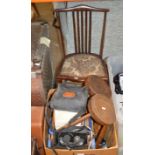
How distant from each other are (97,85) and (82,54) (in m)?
0.36

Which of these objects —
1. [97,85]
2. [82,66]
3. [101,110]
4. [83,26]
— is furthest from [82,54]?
[101,110]

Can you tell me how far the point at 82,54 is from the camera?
2.39 metres

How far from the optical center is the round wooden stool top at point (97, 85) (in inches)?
82.3

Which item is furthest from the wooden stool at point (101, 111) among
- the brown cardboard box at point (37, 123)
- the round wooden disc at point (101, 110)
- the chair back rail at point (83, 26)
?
the chair back rail at point (83, 26)

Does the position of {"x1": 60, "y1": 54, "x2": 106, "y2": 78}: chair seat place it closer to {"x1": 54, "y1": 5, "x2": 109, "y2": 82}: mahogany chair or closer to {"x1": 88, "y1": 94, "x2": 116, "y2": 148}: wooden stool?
{"x1": 54, "y1": 5, "x2": 109, "y2": 82}: mahogany chair

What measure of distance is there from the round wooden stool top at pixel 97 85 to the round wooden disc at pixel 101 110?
0.12 metres

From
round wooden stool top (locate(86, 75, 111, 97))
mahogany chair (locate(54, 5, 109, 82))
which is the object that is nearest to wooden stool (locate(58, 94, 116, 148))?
round wooden stool top (locate(86, 75, 111, 97))

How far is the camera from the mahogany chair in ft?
7.28

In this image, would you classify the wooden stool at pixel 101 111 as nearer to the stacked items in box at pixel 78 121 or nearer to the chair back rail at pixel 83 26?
the stacked items in box at pixel 78 121
